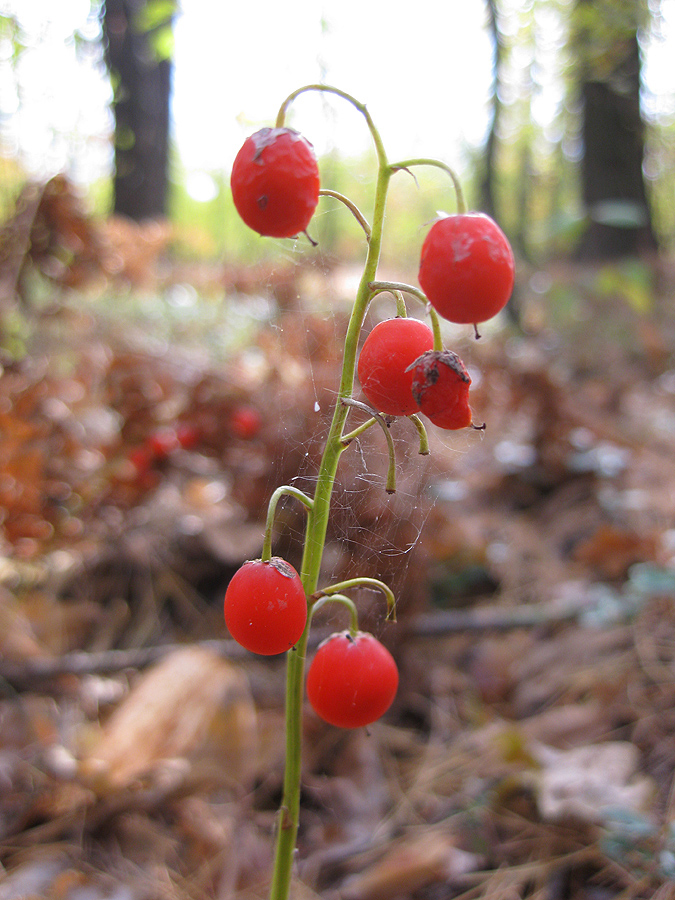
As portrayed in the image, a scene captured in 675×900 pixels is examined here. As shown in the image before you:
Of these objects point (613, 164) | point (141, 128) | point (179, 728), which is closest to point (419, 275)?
point (179, 728)

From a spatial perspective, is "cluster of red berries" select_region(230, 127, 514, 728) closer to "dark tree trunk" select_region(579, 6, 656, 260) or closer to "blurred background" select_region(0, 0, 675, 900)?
"blurred background" select_region(0, 0, 675, 900)

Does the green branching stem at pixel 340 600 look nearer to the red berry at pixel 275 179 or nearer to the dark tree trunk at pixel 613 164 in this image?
the red berry at pixel 275 179

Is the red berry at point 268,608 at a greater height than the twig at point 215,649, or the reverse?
the red berry at point 268,608

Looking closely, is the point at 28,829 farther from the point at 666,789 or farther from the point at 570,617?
the point at 570,617

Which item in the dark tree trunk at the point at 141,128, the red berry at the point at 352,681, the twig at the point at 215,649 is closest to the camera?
the red berry at the point at 352,681

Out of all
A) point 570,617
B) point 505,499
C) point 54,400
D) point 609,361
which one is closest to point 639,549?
point 570,617

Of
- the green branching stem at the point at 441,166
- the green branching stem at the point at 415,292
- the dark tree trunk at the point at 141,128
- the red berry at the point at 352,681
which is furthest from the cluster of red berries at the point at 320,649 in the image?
the dark tree trunk at the point at 141,128

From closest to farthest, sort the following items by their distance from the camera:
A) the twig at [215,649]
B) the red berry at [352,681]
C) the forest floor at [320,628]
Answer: the red berry at [352,681] < the forest floor at [320,628] < the twig at [215,649]
